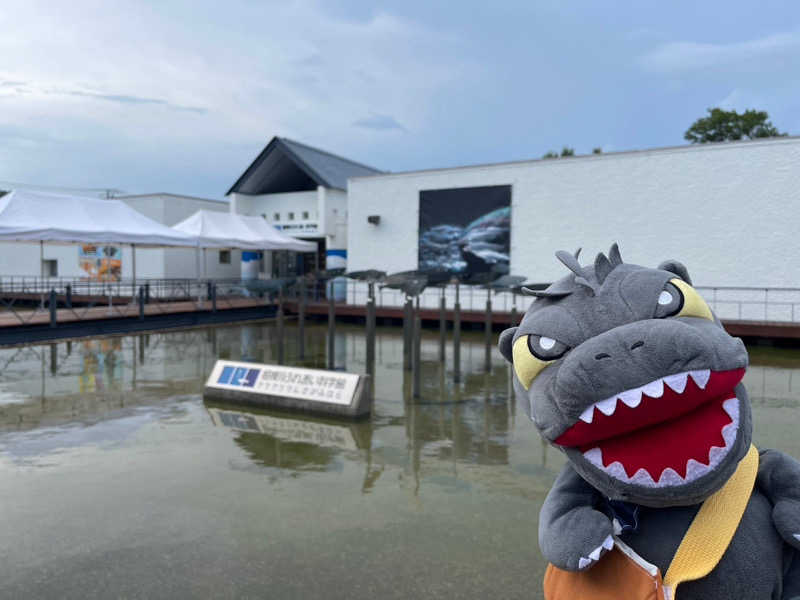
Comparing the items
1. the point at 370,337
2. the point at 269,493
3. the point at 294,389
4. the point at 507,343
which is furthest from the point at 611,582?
the point at 370,337

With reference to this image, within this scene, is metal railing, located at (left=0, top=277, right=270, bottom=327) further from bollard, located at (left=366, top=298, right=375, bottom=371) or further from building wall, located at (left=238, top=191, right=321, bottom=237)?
bollard, located at (left=366, top=298, right=375, bottom=371)

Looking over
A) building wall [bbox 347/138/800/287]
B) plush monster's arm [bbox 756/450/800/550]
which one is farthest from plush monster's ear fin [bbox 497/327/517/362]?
building wall [bbox 347/138/800/287]

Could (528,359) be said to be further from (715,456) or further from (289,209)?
(289,209)

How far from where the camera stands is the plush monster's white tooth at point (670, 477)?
6.04 ft

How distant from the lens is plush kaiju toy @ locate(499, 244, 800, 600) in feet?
6.00

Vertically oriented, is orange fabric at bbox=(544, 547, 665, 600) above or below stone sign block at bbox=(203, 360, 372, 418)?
above

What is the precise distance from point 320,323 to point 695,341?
20.7 metres

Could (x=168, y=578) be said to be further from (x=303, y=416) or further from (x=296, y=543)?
(x=303, y=416)

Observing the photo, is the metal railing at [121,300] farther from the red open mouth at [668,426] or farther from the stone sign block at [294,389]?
the red open mouth at [668,426]

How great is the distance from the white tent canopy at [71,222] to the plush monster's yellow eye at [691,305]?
1648cm

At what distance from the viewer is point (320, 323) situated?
2212 cm

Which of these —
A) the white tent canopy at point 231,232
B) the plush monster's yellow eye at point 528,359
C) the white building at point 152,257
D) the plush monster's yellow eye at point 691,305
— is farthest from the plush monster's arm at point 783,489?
the white building at point 152,257

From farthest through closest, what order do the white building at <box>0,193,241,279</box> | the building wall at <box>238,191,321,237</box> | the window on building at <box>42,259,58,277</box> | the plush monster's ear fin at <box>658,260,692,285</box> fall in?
the window on building at <box>42,259,58,277</box> < the white building at <box>0,193,241,279</box> < the building wall at <box>238,191,321,237</box> < the plush monster's ear fin at <box>658,260,692,285</box>

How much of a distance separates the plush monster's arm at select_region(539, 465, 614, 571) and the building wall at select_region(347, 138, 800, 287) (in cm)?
1669
